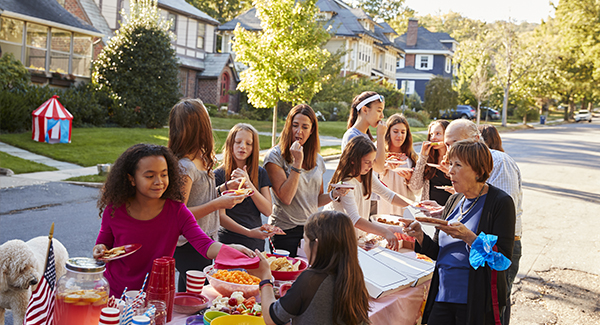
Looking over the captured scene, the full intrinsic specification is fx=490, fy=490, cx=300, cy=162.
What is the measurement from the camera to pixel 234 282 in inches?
110

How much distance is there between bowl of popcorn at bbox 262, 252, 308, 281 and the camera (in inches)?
121

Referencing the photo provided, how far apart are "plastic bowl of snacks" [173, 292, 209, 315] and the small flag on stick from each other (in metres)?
0.65

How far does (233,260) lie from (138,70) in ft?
69.8

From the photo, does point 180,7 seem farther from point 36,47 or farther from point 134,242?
point 134,242

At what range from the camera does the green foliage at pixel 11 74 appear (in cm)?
1811

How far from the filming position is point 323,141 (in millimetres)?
23234

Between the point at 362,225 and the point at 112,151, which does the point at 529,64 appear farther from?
the point at 362,225

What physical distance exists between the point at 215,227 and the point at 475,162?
6.17 ft

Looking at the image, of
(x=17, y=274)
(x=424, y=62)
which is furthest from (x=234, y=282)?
(x=424, y=62)

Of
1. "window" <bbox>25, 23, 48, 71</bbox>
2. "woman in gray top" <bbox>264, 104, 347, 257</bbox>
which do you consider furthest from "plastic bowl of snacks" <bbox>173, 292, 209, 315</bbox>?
"window" <bbox>25, 23, 48, 71</bbox>

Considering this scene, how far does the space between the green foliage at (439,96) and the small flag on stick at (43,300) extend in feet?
145

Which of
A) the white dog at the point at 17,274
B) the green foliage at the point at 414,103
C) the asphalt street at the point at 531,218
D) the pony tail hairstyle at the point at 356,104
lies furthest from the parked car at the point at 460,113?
the white dog at the point at 17,274

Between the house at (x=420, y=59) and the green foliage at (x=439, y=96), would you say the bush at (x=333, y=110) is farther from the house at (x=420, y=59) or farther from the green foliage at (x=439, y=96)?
the house at (x=420, y=59)

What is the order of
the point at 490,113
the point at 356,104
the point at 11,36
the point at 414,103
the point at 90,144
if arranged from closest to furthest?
the point at 356,104 < the point at 90,144 < the point at 11,36 < the point at 414,103 < the point at 490,113
